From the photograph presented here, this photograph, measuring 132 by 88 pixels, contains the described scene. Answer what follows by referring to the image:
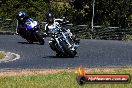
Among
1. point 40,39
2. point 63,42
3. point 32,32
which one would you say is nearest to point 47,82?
point 63,42

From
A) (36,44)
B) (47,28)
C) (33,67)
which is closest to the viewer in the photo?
(33,67)

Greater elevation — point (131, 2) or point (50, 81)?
point (50, 81)

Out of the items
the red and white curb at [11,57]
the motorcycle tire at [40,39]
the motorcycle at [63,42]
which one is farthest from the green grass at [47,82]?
the motorcycle tire at [40,39]

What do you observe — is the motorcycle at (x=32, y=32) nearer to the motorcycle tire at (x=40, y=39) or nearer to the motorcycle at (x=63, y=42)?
the motorcycle tire at (x=40, y=39)

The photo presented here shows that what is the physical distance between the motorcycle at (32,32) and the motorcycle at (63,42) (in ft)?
22.7

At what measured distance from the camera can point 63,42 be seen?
20.8 m

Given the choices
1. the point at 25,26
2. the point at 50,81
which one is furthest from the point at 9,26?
the point at 50,81

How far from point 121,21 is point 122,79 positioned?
123 feet

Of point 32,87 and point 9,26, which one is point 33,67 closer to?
point 32,87

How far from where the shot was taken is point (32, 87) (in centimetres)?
1057

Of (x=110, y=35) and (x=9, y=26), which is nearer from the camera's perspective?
(x=110, y=35)

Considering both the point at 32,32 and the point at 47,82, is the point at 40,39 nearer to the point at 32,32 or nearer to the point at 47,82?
the point at 32,32

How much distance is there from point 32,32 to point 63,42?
7.74 meters

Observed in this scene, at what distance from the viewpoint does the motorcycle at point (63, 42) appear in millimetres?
20797
